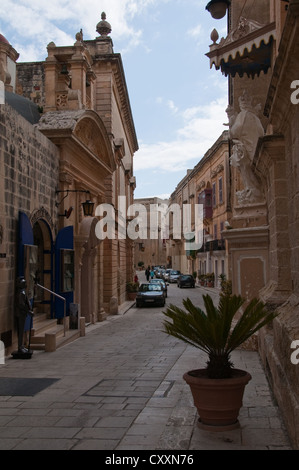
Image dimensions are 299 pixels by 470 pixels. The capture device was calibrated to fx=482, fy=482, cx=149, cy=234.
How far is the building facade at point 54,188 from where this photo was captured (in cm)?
949

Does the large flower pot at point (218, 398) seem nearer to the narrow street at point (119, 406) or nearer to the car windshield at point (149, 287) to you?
the narrow street at point (119, 406)

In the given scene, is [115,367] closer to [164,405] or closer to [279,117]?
[164,405]

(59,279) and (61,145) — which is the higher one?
(61,145)

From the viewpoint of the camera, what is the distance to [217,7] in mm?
8031

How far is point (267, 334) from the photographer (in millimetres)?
6492

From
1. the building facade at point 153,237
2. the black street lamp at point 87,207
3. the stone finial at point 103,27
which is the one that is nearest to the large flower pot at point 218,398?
the black street lamp at point 87,207

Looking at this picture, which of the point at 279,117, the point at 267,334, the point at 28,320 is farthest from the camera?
the point at 28,320

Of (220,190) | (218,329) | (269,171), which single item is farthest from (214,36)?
(220,190)

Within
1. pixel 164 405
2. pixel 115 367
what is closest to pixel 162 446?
pixel 164 405

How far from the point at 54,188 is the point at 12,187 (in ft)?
9.84

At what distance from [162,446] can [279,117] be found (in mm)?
3755

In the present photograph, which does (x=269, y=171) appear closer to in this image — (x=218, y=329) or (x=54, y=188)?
(x=218, y=329)

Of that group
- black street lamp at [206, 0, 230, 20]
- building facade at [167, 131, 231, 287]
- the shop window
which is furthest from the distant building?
the shop window

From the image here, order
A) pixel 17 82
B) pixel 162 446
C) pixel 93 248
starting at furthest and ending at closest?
pixel 17 82 < pixel 93 248 < pixel 162 446
